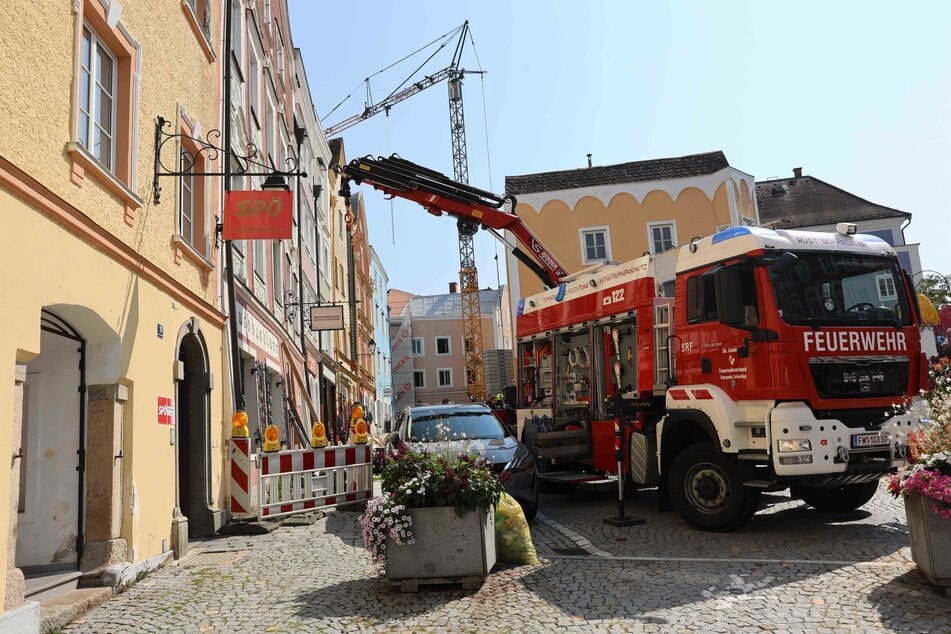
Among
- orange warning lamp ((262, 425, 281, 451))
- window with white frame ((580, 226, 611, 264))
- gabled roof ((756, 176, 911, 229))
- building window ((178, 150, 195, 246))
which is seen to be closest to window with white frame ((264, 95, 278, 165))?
building window ((178, 150, 195, 246))

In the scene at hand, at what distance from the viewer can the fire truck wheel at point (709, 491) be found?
27.4 ft

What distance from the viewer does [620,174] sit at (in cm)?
2700

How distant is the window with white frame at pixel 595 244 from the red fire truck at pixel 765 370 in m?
15.8

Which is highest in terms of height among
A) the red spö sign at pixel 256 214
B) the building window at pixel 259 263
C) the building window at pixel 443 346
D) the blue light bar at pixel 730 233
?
the building window at pixel 443 346

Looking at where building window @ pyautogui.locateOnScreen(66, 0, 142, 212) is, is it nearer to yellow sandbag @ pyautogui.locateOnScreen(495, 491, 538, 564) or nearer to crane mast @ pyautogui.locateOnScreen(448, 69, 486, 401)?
yellow sandbag @ pyautogui.locateOnScreen(495, 491, 538, 564)

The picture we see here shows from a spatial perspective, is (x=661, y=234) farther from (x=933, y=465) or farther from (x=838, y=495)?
(x=933, y=465)

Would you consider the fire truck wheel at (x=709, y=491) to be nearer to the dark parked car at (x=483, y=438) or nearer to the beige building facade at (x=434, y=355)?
the dark parked car at (x=483, y=438)

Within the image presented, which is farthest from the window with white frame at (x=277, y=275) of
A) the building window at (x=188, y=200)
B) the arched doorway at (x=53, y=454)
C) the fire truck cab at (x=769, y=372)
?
the arched doorway at (x=53, y=454)

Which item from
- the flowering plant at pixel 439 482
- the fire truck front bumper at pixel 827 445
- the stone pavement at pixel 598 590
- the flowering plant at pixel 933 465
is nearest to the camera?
the stone pavement at pixel 598 590

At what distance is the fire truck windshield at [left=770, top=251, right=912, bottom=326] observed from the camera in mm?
8156

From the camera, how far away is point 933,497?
5.57 metres

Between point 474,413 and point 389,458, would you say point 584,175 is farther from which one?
point 389,458

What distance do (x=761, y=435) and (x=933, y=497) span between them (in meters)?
2.42

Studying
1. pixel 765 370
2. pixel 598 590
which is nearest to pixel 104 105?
pixel 598 590
